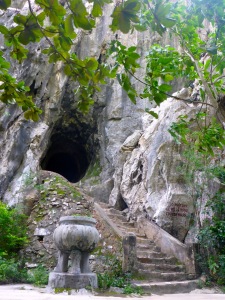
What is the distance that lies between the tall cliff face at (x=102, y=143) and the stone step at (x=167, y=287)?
1.97 metres

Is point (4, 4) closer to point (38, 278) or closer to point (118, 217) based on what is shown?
point (38, 278)

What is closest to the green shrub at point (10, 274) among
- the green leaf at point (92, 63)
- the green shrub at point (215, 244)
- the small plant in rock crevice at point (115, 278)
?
the small plant in rock crevice at point (115, 278)

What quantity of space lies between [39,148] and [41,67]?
10.2 feet

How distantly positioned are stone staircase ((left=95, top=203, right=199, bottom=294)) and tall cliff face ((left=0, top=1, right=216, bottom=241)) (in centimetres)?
94

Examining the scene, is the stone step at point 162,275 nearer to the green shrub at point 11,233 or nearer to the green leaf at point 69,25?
the green shrub at point 11,233

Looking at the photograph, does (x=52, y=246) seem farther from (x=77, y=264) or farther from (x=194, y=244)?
(x=194, y=244)

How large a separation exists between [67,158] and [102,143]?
3.81 metres

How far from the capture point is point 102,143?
15.1 metres

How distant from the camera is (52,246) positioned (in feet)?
27.7

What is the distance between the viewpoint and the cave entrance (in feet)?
53.9

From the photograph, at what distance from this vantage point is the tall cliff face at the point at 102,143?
380 inches

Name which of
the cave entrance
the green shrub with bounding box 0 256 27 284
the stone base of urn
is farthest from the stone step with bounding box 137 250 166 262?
the cave entrance

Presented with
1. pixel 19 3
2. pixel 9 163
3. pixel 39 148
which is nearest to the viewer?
pixel 9 163

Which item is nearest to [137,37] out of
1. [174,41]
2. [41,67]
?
[174,41]
